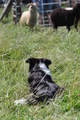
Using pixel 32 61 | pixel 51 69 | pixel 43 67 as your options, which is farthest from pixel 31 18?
pixel 43 67

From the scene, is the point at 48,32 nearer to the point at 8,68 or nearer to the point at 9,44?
the point at 9,44

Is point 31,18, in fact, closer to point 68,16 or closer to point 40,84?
point 68,16

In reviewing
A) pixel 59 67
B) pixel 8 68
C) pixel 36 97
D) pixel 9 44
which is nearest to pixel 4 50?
pixel 9 44

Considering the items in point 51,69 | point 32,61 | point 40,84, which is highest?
point 32,61

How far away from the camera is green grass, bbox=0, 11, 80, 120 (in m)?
3.73

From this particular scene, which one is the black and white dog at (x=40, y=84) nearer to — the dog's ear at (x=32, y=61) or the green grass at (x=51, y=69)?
the dog's ear at (x=32, y=61)

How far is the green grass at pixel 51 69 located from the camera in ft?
12.2

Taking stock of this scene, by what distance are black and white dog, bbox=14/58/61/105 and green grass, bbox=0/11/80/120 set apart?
0.12 meters

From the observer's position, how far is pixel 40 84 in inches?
177

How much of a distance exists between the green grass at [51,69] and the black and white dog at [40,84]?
0.40 ft

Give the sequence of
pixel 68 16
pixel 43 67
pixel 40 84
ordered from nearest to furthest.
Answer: pixel 40 84
pixel 43 67
pixel 68 16

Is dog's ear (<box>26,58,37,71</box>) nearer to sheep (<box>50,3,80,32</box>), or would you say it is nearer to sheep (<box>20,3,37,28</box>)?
sheep (<box>50,3,80,32</box>)

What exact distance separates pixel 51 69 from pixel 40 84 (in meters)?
1.17

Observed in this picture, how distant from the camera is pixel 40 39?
26.2 ft
